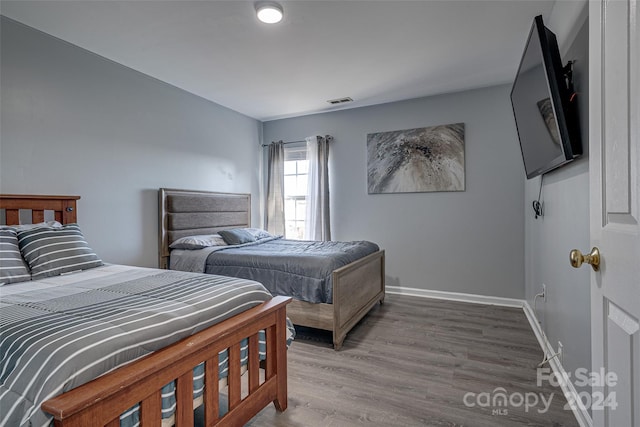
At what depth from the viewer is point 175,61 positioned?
2.91 m

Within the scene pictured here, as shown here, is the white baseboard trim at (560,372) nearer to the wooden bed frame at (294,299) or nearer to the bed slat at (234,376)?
the wooden bed frame at (294,299)

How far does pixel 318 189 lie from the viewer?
4.43m

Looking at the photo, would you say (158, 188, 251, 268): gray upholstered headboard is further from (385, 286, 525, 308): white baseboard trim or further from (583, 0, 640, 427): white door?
(583, 0, 640, 427): white door

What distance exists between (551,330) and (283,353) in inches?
75.9

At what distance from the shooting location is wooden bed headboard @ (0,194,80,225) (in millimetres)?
2217

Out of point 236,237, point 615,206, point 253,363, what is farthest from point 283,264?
point 615,206

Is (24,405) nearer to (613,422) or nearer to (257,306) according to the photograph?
(257,306)

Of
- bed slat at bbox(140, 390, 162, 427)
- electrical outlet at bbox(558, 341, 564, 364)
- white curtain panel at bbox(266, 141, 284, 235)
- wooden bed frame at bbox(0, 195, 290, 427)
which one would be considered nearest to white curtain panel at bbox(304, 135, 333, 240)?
white curtain panel at bbox(266, 141, 284, 235)

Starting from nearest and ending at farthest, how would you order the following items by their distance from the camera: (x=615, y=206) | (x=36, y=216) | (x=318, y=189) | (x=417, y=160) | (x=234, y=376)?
(x=615, y=206) → (x=234, y=376) → (x=36, y=216) → (x=417, y=160) → (x=318, y=189)

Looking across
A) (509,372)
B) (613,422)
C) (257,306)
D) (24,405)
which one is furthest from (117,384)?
(509,372)

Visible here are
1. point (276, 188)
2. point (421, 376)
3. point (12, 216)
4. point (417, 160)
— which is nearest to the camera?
point (421, 376)

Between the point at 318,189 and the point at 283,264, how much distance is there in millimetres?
1864

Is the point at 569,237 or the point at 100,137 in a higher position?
the point at 100,137

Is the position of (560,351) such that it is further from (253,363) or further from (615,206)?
(253,363)
